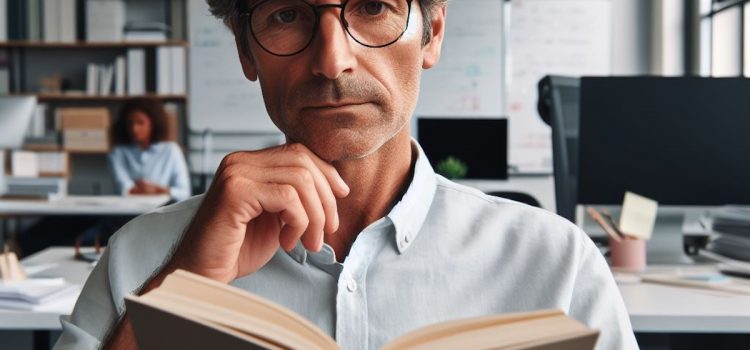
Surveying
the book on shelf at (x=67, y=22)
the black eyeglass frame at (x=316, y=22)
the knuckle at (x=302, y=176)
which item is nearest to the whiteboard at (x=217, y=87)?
the book on shelf at (x=67, y=22)

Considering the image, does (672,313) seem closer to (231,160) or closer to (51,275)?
(231,160)

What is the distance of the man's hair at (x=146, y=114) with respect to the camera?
15.7 feet

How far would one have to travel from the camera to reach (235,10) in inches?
39.8

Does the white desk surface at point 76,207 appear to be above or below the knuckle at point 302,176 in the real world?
below

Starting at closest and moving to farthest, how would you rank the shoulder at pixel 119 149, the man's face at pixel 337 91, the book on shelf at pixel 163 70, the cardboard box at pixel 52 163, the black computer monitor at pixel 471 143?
1. the man's face at pixel 337 91
2. the black computer monitor at pixel 471 143
3. the shoulder at pixel 119 149
4. the cardboard box at pixel 52 163
5. the book on shelf at pixel 163 70

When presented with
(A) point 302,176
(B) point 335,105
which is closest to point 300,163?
(A) point 302,176

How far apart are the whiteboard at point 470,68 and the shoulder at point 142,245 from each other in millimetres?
4539

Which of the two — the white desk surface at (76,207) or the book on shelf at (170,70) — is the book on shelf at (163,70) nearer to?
the book on shelf at (170,70)

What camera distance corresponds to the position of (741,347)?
5.51 feet

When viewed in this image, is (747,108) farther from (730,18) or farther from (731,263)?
(730,18)

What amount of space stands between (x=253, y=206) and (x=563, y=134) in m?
1.56

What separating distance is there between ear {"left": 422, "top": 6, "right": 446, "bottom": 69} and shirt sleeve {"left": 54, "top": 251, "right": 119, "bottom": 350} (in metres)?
0.54

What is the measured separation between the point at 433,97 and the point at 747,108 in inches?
143

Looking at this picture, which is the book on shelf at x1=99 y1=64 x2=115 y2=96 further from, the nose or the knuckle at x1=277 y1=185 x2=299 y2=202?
the knuckle at x1=277 y1=185 x2=299 y2=202
